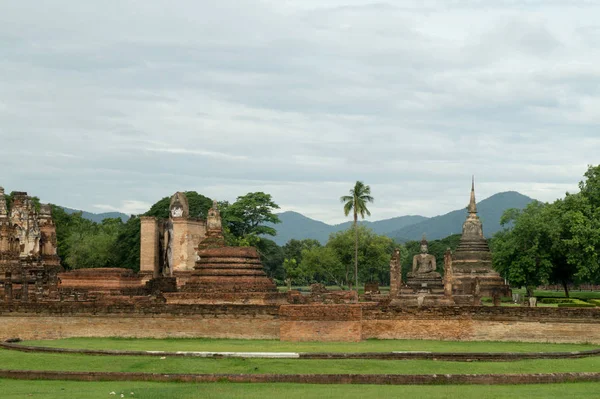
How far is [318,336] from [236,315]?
3.72 m

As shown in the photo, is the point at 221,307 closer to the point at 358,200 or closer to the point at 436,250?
the point at 358,200

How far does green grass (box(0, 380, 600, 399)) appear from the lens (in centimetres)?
1919

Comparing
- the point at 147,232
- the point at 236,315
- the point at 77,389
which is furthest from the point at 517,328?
the point at 147,232

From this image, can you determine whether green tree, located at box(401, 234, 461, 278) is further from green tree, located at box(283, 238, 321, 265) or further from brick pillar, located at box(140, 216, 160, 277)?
brick pillar, located at box(140, 216, 160, 277)

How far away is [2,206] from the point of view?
47.1m

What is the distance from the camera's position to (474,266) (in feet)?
211

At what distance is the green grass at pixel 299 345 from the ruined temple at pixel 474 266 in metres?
30.8

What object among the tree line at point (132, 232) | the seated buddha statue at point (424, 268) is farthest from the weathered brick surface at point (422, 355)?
the tree line at point (132, 232)

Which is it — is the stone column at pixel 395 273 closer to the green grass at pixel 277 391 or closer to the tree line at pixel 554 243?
the tree line at pixel 554 243

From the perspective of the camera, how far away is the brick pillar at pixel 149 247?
2298 inches

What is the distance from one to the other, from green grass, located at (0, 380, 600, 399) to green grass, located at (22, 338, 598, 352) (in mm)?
6378

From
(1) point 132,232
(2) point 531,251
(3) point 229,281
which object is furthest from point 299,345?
(1) point 132,232

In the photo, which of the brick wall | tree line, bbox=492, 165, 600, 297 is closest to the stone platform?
the brick wall

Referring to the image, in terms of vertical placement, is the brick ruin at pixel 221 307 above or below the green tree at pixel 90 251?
below
